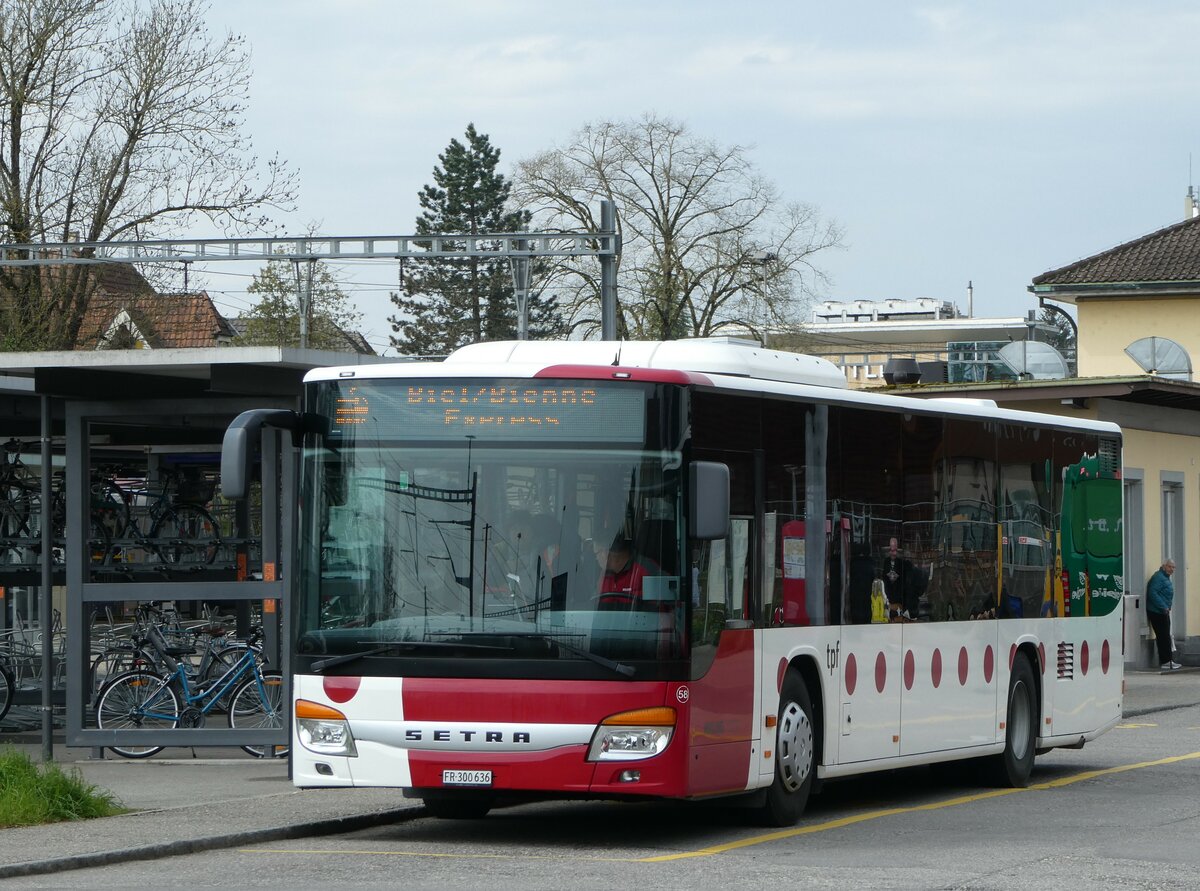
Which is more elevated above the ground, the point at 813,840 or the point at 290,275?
the point at 290,275

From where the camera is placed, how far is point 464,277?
110 feet

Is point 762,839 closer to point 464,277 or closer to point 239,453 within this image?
point 239,453

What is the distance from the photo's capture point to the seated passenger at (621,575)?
35.9 feet

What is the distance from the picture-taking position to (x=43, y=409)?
1673cm

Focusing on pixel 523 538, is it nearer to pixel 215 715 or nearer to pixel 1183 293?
pixel 215 715

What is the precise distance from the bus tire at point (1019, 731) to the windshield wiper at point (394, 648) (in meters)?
5.75

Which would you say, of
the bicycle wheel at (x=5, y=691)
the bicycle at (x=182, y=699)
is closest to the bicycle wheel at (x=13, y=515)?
the bicycle wheel at (x=5, y=691)

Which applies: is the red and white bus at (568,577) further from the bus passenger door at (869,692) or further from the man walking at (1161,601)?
the man walking at (1161,601)

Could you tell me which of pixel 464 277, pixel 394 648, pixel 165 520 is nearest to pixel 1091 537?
pixel 394 648

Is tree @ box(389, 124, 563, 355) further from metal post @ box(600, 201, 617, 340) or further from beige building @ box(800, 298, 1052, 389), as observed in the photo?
beige building @ box(800, 298, 1052, 389)

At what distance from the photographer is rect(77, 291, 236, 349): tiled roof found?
29.8 m

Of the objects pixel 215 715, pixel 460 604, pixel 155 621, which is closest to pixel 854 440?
pixel 460 604

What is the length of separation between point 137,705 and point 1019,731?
24.5ft

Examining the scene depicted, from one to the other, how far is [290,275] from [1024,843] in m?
13.6
